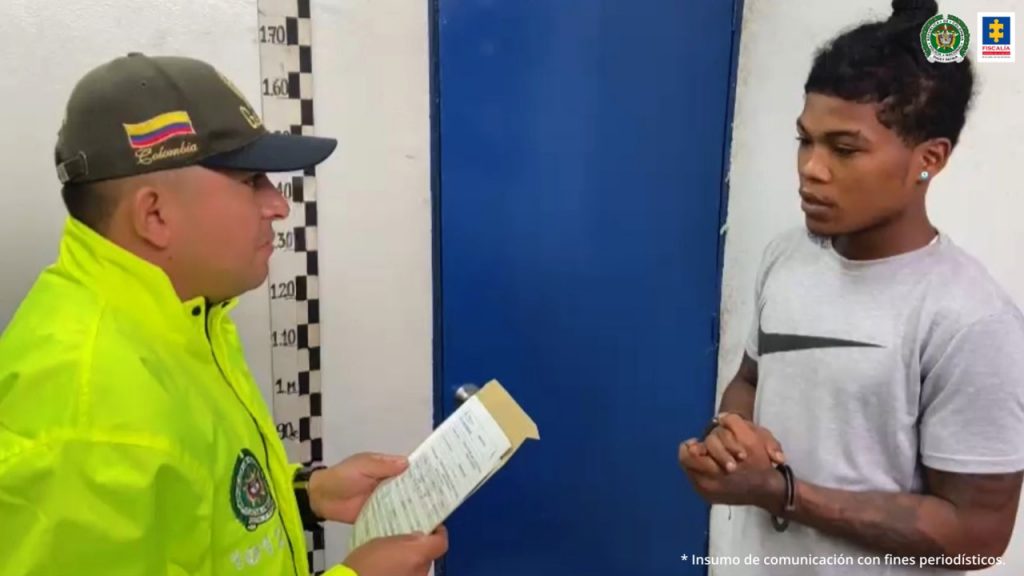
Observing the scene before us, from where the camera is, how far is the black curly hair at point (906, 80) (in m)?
0.91

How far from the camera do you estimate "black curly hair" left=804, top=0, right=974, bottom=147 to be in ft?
3.00

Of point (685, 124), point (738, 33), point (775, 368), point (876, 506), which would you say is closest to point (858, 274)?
point (775, 368)

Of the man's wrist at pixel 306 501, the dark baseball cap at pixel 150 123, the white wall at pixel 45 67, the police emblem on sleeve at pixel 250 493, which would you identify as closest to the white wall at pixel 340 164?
the white wall at pixel 45 67

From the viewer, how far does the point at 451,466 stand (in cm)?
93

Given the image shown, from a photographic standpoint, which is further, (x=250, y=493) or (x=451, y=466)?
(x=451, y=466)

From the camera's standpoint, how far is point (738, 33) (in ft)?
5.22

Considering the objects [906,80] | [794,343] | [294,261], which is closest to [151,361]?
[294,261]

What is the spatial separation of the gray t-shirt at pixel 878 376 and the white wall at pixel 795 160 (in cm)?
15

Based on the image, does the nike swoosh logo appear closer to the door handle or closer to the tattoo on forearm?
the tattoo on forearm

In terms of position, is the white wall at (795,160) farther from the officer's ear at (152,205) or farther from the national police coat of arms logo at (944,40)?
the officer's ear at (152,205)

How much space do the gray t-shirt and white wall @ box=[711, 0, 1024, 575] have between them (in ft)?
0.50

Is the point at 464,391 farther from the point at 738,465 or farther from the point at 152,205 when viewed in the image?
the point at 152,205

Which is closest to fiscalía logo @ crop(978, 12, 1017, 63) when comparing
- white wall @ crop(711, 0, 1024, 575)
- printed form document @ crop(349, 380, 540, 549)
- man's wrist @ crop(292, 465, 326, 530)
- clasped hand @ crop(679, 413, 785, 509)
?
white wall @ crop(711, 0, 1024, 575)

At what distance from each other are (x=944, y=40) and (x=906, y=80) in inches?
3.5
